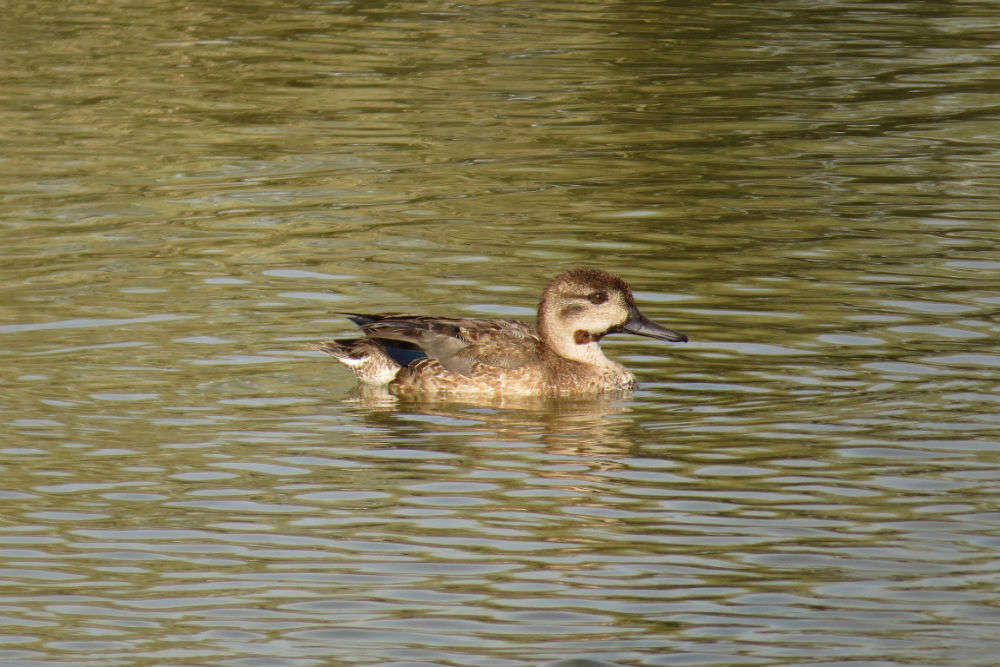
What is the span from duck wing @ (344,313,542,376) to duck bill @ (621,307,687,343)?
57cm

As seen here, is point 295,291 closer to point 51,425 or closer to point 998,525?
point 51,425

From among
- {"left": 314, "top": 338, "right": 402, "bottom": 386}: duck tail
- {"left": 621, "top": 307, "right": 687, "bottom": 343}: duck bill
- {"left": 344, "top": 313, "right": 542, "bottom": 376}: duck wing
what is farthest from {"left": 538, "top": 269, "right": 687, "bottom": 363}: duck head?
{"left": 314, "top": 338, "right": 402, "bottom": 386}: duck tail

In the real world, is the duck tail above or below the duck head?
below

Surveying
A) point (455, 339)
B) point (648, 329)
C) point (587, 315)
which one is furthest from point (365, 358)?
point (648, 329)

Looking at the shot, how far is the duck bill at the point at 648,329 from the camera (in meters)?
12.0

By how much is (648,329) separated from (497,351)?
900mm

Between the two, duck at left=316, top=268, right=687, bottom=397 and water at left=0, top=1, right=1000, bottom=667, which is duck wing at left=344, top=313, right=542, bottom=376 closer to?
duck at left=316, top=268, right=687, bottom=397

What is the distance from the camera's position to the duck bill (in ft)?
39.3

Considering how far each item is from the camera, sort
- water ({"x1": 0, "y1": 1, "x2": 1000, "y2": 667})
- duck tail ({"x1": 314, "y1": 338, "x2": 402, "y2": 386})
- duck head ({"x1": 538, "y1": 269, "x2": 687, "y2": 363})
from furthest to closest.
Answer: duck head ({"x1": 538, "y1": 269, "x2": 687, "y2": 363}), duck tail ({"x1": 314, "y1": 338, "x2": 402, "y2": 386}), water ({"x1": 0, "y1": 1, "x2": 1000, "y2": 667})

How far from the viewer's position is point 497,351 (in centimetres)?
1202

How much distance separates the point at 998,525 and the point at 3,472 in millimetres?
4698

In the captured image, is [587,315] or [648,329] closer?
[648,329]

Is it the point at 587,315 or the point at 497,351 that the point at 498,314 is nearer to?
the point at 587,315

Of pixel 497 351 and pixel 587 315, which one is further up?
pixel 587 315
